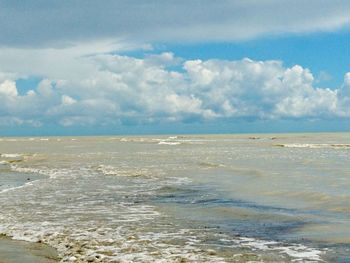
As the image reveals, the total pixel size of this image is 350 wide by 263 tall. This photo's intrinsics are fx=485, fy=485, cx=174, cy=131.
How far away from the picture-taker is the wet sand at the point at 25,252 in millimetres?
11438

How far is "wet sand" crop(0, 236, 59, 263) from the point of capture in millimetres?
11438

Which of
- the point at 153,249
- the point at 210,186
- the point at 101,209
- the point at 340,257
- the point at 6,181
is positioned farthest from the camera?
the point at 6,181

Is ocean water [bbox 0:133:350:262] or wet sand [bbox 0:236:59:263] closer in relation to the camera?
wet sand [bbox 0:236:59:263]

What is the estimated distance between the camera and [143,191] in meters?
24.3

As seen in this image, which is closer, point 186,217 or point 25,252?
point 25,252

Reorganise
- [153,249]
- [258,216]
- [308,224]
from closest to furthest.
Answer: [153,249], [308,224], [258,216]

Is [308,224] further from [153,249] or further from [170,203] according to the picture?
[170,203]

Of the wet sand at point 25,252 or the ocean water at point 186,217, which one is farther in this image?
the ocean water at point 186,217

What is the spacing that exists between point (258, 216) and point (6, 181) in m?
19.1

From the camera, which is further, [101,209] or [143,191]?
[143,191]

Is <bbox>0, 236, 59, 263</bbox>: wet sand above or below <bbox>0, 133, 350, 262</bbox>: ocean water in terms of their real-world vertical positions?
below

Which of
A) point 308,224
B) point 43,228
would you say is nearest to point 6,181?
point 43,228

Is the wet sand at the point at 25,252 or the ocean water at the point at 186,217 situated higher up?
the ocean water at the point at 186,217

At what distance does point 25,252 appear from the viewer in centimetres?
1227
